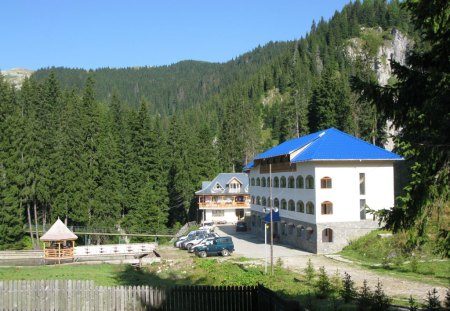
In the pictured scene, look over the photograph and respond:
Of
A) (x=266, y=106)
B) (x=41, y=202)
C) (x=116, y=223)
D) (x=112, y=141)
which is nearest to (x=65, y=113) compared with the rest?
(x=112, y=141)

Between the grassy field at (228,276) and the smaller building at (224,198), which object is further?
the smaller building at (224,198)

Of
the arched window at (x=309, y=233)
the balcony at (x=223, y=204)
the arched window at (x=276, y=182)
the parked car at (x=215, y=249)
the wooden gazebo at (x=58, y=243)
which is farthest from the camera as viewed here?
the balcony at (x=223, y=204)

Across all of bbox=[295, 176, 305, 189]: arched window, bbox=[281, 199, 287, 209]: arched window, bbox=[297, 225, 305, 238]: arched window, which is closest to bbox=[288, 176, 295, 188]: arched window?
bbox=[295, 176, 305, 189]: arched window

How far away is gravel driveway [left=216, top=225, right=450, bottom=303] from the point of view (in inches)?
870

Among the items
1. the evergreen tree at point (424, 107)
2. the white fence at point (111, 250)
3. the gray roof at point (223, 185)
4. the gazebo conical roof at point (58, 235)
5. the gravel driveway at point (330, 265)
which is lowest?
the white fence at point (111, 250)

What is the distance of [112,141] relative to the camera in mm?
69188

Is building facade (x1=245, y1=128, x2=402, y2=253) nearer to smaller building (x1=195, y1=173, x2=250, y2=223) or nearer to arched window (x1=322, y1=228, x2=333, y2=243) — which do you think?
arched window (x1=322, y1=228, x2=333, y2=243)

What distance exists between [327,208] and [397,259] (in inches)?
381

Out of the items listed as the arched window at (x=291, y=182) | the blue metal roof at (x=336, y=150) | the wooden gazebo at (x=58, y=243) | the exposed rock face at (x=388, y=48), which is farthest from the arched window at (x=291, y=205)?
the exposed rock face at (x=388, y=48)

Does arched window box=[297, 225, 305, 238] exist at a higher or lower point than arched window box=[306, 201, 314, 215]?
lower

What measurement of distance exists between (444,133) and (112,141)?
6307cm

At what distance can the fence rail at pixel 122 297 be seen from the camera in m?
15.9

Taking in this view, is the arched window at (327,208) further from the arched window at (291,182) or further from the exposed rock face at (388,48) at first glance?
the exposed rock face at (388,48)

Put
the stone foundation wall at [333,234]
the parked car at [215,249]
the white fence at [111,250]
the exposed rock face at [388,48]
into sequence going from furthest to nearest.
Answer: the exposed rock face at [388,48], the white fence at [111,250], the stone foundation wall at [333,234], the parked car at [215,249]
